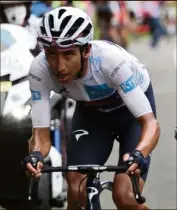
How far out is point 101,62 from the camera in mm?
4742

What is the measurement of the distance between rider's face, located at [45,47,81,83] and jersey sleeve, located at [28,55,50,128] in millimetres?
324

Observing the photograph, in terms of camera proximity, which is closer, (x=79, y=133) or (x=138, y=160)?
(x=138, y=160)

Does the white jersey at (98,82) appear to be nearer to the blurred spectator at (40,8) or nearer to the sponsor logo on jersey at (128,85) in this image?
the sponsor logo on jersey at (128,85)

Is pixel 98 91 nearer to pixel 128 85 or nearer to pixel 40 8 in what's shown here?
pixel 128 85

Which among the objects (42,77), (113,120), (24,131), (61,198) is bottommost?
(61,198)

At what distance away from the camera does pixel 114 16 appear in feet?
56.5

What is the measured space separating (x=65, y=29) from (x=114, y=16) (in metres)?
12.9

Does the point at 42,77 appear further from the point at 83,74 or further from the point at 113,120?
the point at 113,120

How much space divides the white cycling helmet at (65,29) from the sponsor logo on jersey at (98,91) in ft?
1.26

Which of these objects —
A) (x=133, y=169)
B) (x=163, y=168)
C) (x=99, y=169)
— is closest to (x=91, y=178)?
(x=99, y=169)

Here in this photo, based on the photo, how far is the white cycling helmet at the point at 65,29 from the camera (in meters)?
4.45

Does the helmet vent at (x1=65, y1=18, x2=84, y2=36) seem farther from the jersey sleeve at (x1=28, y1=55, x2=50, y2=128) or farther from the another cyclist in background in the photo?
the another cyclist in background

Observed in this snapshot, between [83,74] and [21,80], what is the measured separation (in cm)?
236

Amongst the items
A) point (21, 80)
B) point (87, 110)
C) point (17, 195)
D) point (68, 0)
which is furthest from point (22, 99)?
point (68, 0)
